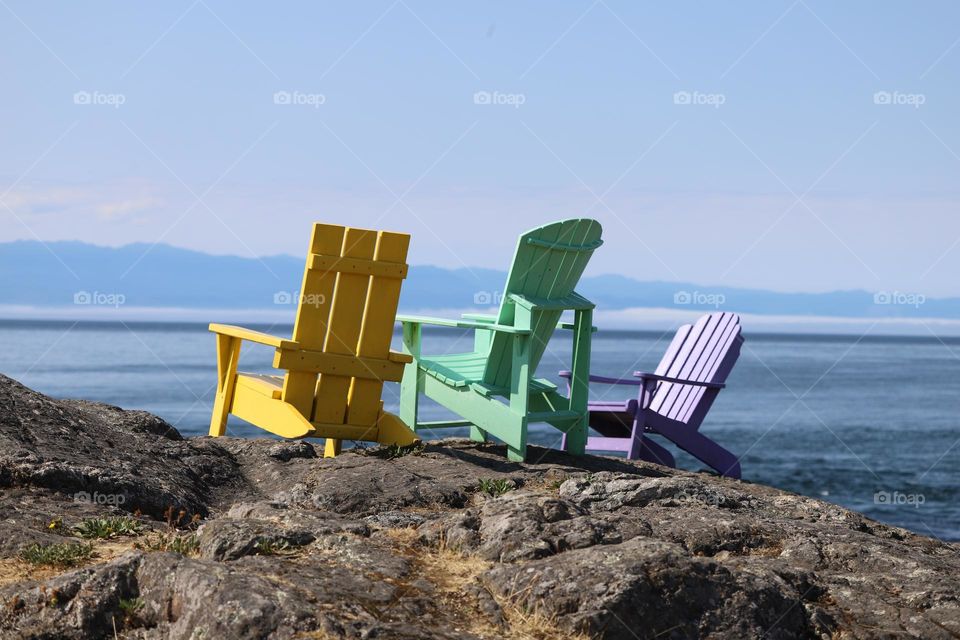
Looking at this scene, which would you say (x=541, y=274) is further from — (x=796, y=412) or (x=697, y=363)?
(x=796, y=412)

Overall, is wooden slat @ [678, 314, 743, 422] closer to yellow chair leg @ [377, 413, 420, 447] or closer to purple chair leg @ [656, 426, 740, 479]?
purple chair leg @ [656, 426, 740, 479]

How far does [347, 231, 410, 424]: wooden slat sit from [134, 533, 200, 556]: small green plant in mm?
2144

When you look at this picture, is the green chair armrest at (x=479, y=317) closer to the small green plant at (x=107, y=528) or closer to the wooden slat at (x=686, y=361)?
the wooden slat at (x=686, y=361)

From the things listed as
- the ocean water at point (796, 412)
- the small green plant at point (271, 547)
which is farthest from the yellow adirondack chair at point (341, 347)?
the ocean water at point (796, 412)

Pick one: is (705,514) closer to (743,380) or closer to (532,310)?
(532,310)

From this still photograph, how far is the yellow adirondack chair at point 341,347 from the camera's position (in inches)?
226

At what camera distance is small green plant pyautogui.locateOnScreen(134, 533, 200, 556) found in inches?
137

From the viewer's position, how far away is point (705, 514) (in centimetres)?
421

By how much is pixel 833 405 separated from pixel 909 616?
108 feet

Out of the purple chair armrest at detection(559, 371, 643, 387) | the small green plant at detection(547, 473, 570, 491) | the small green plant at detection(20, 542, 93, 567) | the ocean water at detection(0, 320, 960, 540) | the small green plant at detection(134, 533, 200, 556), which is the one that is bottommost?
the small green plant at detection(20, 542, 93, 567)

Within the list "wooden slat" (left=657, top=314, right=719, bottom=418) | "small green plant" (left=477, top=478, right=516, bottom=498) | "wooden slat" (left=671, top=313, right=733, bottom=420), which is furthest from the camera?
"wooden slat" (left=657, top=314, right=719, bottom=418)

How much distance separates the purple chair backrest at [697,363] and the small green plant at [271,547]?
4546 mm

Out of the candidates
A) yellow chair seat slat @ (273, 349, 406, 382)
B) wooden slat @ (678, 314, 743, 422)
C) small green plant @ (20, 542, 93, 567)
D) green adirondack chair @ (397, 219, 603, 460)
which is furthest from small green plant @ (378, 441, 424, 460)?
wooden slat @ (678, 314, 743, 422)

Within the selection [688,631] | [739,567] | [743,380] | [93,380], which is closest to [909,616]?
[739,567]
